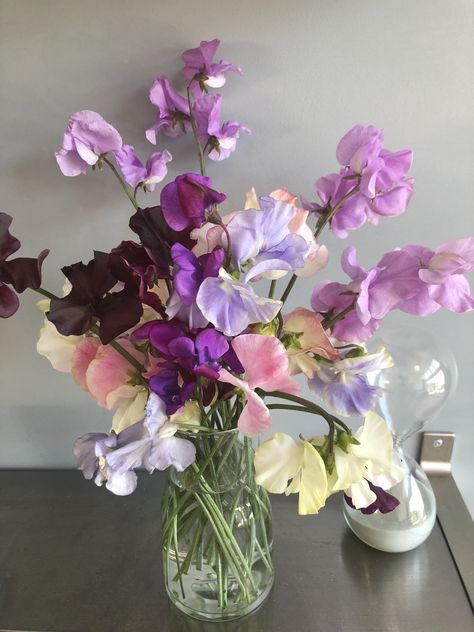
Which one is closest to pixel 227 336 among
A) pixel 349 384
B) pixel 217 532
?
pixel 349 384

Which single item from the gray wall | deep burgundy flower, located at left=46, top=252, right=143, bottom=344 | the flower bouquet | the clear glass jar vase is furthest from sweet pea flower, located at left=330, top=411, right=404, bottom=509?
the gray wall

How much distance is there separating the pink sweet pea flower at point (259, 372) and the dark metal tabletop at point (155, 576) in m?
0.39

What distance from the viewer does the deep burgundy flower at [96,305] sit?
1.79ft

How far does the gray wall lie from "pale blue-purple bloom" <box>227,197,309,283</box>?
1.20 ft

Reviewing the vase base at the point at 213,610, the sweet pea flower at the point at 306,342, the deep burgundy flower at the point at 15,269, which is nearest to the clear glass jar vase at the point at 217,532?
the vase base at the point at 213,610

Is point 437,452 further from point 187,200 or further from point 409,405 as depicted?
point 187,200

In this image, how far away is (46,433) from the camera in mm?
1066

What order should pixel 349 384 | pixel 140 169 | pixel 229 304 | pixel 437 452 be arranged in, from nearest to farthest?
pixel 229 304 < pixel 349 384 < pixel 140 169 < pixel 437 452

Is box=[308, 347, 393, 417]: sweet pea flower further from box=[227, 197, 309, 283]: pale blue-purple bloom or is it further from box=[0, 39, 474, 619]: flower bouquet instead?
box=[227, 197, 309, 283]: pale blue-purple bloom

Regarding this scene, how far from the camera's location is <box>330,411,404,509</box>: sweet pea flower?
0.58m

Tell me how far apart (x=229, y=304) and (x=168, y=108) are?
417mm

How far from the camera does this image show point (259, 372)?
1.76 feet

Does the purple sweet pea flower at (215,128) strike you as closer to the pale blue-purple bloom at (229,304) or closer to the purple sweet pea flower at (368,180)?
the purple sweet pea flower at (368,180)

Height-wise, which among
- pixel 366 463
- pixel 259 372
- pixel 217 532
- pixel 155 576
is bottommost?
pixel 155 576
